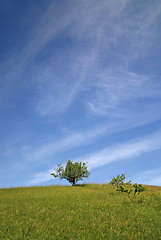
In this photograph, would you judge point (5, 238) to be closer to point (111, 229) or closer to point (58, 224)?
point (58, 224)

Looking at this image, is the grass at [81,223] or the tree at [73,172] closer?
the grass at [81,223]

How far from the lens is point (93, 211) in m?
15.3

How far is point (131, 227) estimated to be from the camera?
Answer: 12188 millimetres

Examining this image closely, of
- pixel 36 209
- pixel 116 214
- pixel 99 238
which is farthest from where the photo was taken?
pixel 36 209

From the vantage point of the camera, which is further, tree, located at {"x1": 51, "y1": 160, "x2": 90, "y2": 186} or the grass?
tree, located at {"x1": 51, "y1": 160, "x2": 90, "y2": 186}

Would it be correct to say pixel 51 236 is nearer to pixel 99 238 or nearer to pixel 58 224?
→ pixel 58 224

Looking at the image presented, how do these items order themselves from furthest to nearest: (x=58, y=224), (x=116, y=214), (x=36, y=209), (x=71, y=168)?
(x=71, y=168) → (x=36, y=209) → (x=116, y=214) → (x=58, y=224)

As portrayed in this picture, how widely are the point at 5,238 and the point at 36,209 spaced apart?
220 inches

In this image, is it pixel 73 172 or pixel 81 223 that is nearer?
pixel 81 223

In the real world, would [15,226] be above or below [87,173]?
below

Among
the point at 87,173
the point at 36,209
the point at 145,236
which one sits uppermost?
the point at 87,173

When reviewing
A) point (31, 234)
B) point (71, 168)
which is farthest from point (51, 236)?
point (71, 168)

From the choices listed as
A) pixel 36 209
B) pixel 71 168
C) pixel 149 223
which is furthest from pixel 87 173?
pixel 149 223

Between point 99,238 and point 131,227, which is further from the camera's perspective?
point 131,227
